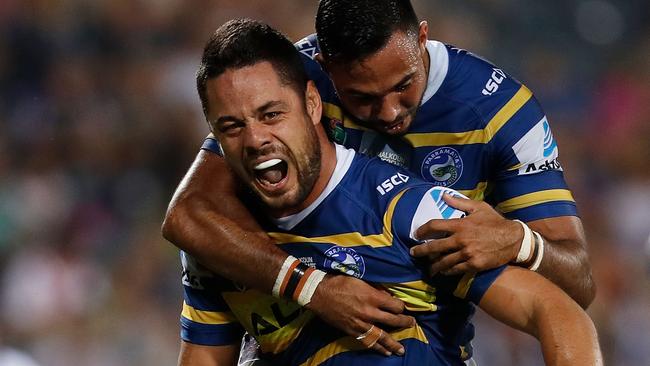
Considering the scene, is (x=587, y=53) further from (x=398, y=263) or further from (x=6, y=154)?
(x=398, y=263)

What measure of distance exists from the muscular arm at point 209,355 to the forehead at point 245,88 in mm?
663

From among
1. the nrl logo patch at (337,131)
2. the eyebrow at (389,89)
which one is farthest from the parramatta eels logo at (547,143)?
the nrl logo patch at (337,131)

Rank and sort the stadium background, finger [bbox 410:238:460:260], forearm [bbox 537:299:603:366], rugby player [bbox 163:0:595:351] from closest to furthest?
forearm [bbox 537:299:603:366] → finger [bbox 410:238:460:260] → rugby player [bbox 163:0:595:351] → the stadium background

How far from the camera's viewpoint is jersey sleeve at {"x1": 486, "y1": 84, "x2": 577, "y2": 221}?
2943 millimetres

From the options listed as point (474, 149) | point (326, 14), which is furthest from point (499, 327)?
point (326, 14)

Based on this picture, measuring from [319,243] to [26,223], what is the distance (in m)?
3.44

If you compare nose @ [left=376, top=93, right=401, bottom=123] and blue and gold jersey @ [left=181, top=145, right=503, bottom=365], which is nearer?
blue and gold jersey @ [left=181, top=145, right=503, bottom=365]

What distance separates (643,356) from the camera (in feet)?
16.9

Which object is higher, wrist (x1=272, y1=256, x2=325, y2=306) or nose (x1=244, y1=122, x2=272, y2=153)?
nose (x1=244, y1=122, x2=272, y2=153)

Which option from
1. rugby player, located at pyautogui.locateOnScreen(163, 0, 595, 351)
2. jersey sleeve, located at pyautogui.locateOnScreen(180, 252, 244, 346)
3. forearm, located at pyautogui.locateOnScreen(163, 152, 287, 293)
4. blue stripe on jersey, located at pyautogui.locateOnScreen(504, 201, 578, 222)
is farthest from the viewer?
blue stripe on jersey, located at pyautogui.locateOnScreen(504, 201, 578, 222)

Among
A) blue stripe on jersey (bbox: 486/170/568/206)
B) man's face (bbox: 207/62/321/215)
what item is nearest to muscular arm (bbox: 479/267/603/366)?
man's face (bbox: 207/62/321/215)

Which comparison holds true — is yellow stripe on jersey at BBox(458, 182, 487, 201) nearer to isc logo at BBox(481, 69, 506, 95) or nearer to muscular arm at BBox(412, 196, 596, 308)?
isc logo at BBox(481, 69, 506, 95)

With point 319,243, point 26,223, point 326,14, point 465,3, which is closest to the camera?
point 319,243

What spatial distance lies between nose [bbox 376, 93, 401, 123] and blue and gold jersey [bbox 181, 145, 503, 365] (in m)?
0.31
